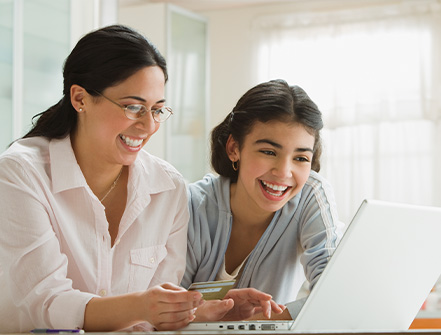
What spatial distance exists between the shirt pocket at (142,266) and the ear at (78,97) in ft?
1.23

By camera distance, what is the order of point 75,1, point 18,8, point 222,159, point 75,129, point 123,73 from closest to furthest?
point 123,73 → point 75,129 → point 222,159 → point 18,8 → point 75,1

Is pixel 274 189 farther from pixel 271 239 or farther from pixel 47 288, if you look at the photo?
pixel 47 288

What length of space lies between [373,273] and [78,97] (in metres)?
0.85

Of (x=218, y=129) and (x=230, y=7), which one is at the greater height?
(x=230, y=7)

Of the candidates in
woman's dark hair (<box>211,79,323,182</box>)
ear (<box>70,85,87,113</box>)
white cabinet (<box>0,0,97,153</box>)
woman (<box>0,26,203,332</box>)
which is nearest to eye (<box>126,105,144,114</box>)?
woman (<box>0,26,203,332</box>)

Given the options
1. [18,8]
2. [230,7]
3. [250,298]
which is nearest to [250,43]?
[230,7]

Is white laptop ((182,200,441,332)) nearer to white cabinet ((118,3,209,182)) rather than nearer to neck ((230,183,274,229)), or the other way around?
neck ((230,183,274,229))

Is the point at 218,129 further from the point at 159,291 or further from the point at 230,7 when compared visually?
the point at 230,7

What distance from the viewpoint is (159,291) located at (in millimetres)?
1151

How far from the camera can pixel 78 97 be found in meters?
1.60

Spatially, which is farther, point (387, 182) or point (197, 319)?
point (387, 182)

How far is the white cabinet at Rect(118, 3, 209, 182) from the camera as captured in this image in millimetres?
4891

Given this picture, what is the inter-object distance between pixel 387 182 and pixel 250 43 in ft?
5.04

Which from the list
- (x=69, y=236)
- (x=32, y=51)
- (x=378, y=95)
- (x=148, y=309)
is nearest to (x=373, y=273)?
(x=148, y=309)
